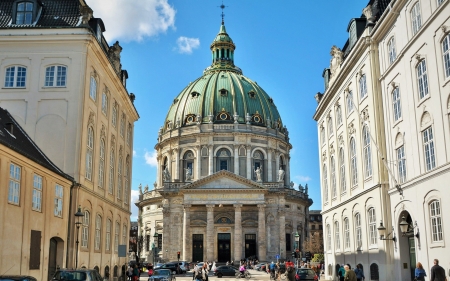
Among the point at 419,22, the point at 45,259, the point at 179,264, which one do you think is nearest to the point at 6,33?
the point at 45,259

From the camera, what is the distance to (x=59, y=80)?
1251 inches

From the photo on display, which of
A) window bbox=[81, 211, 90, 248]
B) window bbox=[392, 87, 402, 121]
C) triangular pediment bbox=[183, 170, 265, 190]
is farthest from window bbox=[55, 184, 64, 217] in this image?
triangular pediment bbox=[183, 170, 265, 190]

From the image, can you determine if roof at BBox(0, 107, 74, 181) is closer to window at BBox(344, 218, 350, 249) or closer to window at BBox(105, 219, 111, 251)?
window at BBox(105, 219, 111, 251)

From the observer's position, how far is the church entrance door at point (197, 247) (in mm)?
80125

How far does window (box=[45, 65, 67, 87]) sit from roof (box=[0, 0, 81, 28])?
2.63 m

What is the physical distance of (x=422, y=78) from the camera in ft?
81.0

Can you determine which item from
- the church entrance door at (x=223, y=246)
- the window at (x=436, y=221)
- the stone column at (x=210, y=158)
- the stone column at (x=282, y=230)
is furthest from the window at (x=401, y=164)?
the stone column at (x=210, y=158)

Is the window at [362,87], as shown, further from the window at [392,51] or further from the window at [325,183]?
the window at [325,183]

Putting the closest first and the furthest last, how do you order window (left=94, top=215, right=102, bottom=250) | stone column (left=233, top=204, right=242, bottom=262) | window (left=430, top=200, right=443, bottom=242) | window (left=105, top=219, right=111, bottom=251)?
window (left=430, top=200, right=443, bottom=242) → window (left=94, top=215, right=102, bottom=250) → window (left=105, top=219, right=111, bottom=251) → stone column (left=233, top=204, right=242, bottom=262)

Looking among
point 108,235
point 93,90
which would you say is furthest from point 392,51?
point 108,235

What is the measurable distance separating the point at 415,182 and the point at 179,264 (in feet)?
138

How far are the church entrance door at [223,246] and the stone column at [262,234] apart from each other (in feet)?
17.6

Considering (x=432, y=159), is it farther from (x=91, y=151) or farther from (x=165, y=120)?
(x=165, y=120)

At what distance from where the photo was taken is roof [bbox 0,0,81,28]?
32.4 m
